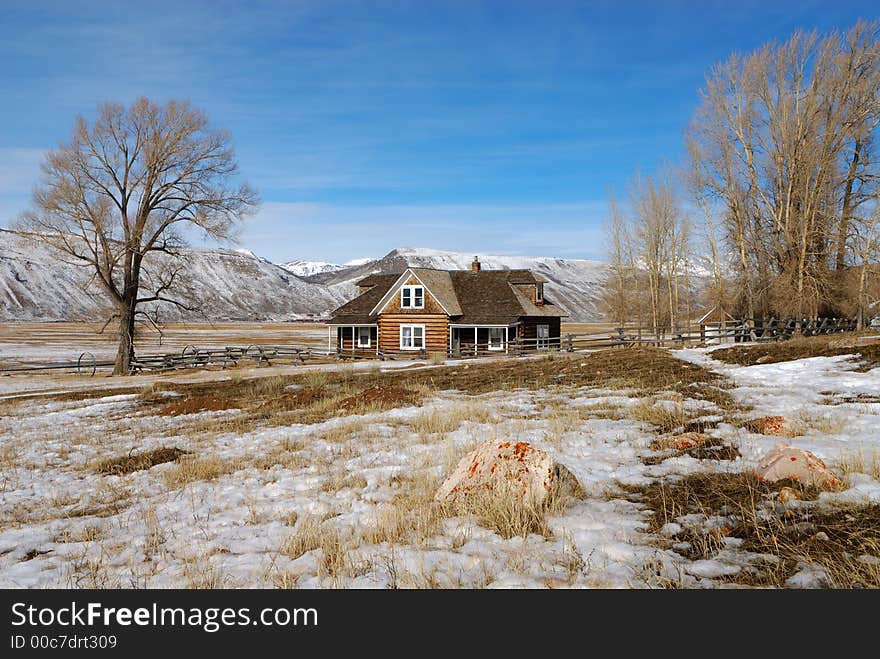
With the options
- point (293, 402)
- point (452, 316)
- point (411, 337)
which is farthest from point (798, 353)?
point (411, 337)

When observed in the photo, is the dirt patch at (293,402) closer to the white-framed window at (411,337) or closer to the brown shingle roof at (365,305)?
the white-framed window at (411,337)

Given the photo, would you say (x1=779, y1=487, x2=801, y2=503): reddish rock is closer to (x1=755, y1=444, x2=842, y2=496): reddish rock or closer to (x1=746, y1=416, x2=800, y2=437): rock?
(x1=755, y1=444, x2=842, y2=496): reddish rock

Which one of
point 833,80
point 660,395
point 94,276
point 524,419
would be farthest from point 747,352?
→ point 94,276

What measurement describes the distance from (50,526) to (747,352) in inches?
898

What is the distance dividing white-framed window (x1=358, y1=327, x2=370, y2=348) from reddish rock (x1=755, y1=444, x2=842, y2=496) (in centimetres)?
4308

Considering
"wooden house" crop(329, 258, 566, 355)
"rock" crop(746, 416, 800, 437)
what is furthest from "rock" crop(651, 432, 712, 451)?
"wooden house" crop(329, 258, 566, 355)

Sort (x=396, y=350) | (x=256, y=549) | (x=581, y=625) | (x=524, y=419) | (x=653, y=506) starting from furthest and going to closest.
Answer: (x=396, y=350), (x=524, y=419), (x=653, y=506), (x=256, y=549), (x=581, y=625)

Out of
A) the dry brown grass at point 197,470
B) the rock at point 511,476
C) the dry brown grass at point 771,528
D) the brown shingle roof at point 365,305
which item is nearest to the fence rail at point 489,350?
the brown shingle roof at point 365,305

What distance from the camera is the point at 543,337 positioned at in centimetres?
4775

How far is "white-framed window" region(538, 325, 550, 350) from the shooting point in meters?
45.6

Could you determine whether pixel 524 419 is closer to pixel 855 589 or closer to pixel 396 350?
pixel 855 589

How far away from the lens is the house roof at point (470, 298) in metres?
44.7

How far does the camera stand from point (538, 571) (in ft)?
13.9

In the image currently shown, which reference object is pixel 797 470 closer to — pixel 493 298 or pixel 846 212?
pixel 846 212
